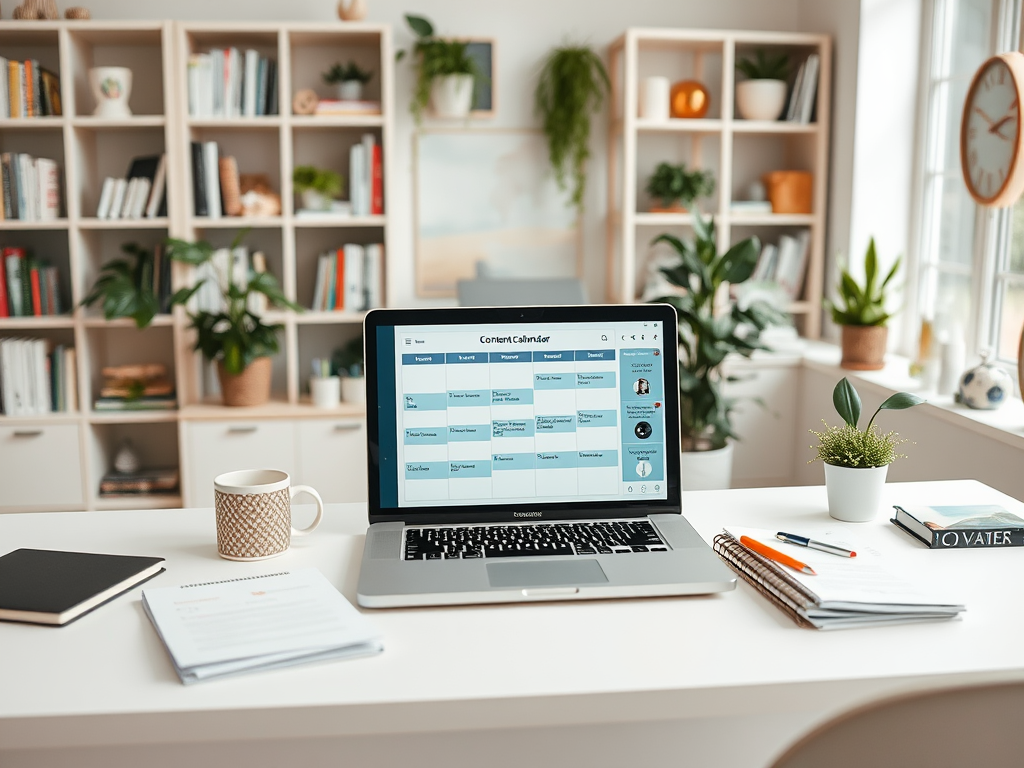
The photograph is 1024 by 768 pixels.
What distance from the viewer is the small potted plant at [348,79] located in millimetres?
3703

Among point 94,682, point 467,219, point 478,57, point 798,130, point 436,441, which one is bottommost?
point 94,682

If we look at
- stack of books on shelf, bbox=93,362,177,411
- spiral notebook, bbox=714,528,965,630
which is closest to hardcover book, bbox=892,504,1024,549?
spiral notebook, bbox=714,528,965,630

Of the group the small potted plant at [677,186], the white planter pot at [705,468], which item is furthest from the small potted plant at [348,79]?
the white planter pot at [705,468]

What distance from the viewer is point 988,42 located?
3.22m

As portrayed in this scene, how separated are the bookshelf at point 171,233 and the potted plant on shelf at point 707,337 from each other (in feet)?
4.11

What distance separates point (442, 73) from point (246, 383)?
148 cm

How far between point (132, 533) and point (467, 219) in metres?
2.81

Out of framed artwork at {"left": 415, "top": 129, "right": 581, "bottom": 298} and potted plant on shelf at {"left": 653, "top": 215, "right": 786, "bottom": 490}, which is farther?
framed artwork at {"left": 415, "top": 129, "right": 581, "bottom": 298}

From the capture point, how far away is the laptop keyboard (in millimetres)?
1267

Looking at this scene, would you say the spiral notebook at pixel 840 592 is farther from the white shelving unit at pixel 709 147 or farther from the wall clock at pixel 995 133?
the white shelving unit at pixel 709 147

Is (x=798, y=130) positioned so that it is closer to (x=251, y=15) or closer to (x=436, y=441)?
(x=251, y=15)

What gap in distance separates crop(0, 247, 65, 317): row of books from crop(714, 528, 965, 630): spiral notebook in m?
3.26

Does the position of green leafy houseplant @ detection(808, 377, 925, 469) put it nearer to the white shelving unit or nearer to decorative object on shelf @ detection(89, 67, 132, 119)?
the white shelving unit

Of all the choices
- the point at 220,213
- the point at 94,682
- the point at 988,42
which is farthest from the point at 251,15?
the point at 94,682
